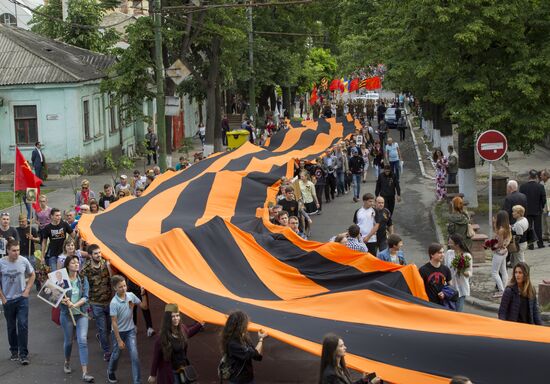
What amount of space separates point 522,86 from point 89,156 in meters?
18.6

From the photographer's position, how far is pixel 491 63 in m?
22.6

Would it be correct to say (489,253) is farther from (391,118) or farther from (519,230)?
A: (391,118)

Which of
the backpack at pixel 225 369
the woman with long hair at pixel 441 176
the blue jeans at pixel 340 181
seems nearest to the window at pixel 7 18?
the blue jeans at pixel 340 181

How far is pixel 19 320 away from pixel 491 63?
13698 millimetres

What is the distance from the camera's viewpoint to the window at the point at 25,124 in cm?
3375

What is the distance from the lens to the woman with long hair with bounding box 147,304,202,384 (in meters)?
10.0

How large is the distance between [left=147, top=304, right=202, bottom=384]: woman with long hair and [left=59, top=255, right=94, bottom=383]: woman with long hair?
212cm

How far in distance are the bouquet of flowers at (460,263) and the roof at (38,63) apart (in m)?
23.0

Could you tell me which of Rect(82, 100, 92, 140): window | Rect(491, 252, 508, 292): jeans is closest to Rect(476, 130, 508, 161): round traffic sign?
Rect(491, 252, 508, 292): jeans

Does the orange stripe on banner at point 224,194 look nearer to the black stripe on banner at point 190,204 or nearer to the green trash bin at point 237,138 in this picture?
the black stripe on banner at point 190,204

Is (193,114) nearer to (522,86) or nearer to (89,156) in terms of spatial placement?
(89,156)

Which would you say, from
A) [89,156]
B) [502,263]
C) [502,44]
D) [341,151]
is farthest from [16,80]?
[502,263]

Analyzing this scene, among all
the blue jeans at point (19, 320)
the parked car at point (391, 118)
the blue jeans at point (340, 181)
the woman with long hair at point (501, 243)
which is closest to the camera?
the blue jeans at point (19, 320)

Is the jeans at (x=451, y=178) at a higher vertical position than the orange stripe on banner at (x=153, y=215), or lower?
lower
